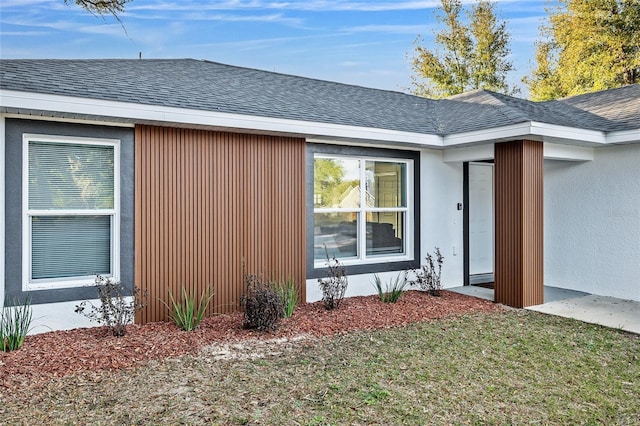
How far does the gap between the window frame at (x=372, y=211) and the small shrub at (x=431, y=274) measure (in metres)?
0.32

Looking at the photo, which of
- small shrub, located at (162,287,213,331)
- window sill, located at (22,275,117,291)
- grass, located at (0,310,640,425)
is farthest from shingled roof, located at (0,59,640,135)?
grass, located at (0,310,640,425)

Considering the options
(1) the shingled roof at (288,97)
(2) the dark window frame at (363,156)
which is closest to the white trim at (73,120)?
(1) the shingled roof at (288,97)

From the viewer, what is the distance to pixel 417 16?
24.4 m

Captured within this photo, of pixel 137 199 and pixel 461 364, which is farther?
pixel 137 199

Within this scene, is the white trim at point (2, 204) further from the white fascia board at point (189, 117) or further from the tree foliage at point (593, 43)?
the tree foliage at point (593, 43)

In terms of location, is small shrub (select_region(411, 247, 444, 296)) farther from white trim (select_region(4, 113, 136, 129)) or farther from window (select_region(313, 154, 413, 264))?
white trim (select_region(4, 113, 136, 129))

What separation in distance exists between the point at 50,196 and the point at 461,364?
5077 mm

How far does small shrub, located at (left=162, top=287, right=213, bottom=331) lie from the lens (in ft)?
19.3

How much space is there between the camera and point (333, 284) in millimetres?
7145

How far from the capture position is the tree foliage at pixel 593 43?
1825 centimetres

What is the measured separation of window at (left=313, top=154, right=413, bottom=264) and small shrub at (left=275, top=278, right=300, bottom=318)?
73cm

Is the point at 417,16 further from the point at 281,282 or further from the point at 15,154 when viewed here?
the point at 15,154

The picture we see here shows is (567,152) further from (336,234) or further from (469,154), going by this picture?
(336,234)

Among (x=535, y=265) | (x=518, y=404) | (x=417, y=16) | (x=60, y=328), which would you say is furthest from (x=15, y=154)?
(x=417, y=16)
